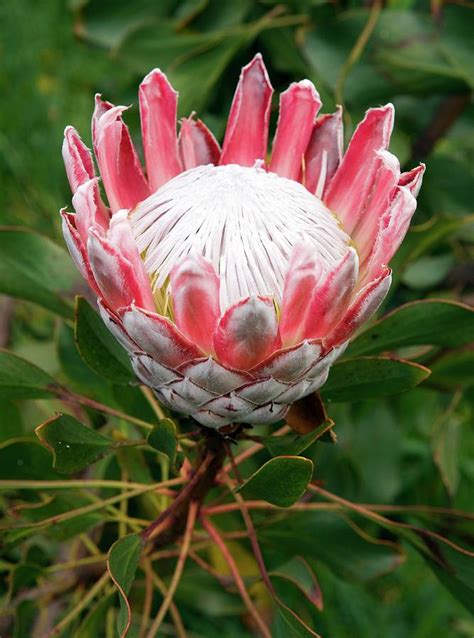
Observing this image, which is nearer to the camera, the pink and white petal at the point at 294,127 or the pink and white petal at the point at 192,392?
the pink and white petal at the point at 192,392

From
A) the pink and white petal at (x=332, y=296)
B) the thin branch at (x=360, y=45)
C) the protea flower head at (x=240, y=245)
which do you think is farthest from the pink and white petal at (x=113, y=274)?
the thin branch at (x=360, y=45)

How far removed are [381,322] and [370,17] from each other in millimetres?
1151

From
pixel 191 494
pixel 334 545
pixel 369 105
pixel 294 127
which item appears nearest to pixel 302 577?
pixel 334 545

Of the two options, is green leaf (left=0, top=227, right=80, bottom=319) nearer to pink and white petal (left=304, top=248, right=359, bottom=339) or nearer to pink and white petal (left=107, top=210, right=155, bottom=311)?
pink and white petal (left=107, top=210, right=155, bottom=311)

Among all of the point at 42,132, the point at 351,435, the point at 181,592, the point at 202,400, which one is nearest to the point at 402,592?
the point at 351,435

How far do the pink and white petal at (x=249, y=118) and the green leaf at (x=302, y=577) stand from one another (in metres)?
0.73

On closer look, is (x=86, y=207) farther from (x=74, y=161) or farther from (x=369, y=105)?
(x=369, y=105)

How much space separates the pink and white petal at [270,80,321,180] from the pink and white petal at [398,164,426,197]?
7.8 inches

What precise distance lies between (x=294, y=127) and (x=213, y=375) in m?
0.46

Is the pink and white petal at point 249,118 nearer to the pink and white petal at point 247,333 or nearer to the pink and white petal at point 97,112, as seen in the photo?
the pink and white petal at point 97,112

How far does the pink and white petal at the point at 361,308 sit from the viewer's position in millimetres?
1083

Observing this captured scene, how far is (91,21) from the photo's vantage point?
261cm

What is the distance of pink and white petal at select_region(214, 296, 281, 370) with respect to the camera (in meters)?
1.02

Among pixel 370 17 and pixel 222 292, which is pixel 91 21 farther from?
pixel 222 292
